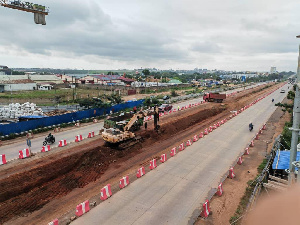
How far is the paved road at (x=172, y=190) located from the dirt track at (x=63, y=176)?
2060mm

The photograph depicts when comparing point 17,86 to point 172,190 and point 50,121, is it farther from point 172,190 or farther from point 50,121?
point 172,190

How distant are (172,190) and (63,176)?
8.07 meters

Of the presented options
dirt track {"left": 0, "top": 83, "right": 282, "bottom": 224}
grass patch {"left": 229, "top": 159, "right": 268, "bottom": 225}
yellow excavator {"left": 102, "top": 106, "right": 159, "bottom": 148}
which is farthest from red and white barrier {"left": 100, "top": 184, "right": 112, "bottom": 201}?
yellow excavator {"left": 102, "top": 106, "right": 159, "bottom": 148}

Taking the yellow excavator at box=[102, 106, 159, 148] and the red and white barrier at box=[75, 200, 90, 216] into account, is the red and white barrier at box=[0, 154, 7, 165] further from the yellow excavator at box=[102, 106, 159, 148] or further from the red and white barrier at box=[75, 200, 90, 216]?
the red and white barrier at box=[75, 200, 90, 216]

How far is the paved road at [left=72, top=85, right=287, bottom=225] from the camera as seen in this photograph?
11609 mm

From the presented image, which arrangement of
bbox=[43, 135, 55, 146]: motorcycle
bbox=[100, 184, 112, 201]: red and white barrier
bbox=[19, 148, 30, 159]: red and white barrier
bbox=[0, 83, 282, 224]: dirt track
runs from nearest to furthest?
bbox=[0, 83, 282, 224]: dirt track → bbox=[100, 184, 112, 201]: red and white barrier → bbox=[19, 148, 30, 159]: red and white barrier → bbox=[43, 135, 55, 146]: motorcycle

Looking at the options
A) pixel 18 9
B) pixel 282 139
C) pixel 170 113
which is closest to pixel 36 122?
pixel 18 9

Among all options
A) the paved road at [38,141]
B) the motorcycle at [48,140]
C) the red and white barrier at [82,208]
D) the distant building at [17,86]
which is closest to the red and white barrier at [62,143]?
the paved road at [38,141]

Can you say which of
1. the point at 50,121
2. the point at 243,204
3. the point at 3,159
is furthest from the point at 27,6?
the point at 243,204

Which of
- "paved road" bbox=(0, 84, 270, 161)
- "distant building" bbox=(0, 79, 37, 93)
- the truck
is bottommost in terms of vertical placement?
"paved road" bbox=(0, 84, 270, 161)

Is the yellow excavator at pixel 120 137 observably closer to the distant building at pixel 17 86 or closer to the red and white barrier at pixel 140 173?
the red and white barrier at pixel 140 173

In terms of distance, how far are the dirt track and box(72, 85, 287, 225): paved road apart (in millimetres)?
2060

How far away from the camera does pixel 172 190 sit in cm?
1434

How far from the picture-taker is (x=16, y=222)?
11406 mm
